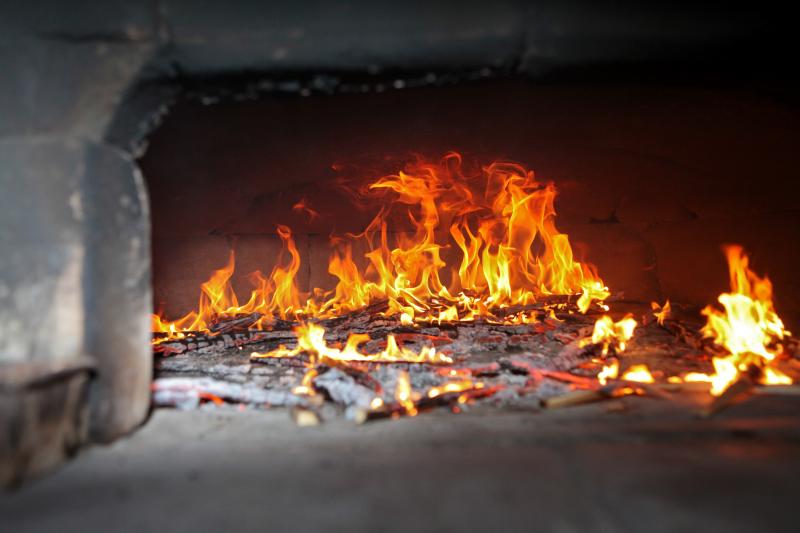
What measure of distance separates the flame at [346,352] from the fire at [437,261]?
0.63 m

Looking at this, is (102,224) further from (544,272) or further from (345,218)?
(544,272)

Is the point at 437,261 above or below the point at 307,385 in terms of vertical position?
above

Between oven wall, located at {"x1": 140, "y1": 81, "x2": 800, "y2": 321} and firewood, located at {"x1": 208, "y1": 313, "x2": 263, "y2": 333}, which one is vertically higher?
oven wall, located at {"x1": 140, "y1": 81, "x2": 800, "y2": 321}

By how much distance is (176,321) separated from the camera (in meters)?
3.96

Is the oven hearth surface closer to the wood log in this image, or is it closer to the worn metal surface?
the wood log

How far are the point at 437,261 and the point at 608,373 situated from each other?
80.7 inches

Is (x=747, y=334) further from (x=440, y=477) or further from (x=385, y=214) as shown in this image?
(x=385, y=214)

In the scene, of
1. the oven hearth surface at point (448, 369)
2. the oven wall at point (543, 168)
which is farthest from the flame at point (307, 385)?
the oven wall at point (543, 168)

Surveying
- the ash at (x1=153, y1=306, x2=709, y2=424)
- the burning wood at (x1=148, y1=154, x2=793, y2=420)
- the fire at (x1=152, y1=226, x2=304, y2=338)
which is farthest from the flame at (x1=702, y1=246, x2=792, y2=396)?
the fire at (x1=152, y1=226, x2=304, y2=338)

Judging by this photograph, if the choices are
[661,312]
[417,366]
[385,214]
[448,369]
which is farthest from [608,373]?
[385,214]

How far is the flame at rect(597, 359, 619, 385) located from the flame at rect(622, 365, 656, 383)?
46 mm

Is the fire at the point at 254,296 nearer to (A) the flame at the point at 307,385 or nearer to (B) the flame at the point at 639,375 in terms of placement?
(A) the flame at the point at 307,385

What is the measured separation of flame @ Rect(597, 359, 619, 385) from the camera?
2417 mm

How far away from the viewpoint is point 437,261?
435cm
